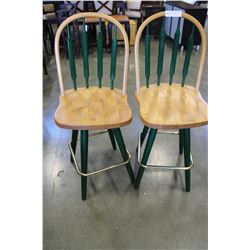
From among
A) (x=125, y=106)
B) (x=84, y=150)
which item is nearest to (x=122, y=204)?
(x=84, y=150)

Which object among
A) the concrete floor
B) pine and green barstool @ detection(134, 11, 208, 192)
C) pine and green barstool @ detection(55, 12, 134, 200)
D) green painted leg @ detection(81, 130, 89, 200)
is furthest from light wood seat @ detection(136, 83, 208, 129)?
the concrete floor

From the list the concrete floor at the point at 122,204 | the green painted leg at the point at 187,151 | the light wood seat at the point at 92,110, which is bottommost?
the concrete floor at the point at 122,204

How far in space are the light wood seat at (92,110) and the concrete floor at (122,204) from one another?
55 centimetres

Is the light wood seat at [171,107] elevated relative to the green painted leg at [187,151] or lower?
elevated

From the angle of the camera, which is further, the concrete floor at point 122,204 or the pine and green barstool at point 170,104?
the concrete floor at point 122,204

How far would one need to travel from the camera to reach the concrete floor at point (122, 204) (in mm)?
1154

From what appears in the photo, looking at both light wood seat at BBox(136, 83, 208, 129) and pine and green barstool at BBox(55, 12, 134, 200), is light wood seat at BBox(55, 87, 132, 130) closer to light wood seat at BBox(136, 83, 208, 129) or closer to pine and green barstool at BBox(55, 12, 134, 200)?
pine and green barstool at BBox(55, 12, 134, 200)

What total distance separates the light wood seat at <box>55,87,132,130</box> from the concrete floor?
0.55 metres

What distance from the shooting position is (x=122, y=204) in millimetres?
1326

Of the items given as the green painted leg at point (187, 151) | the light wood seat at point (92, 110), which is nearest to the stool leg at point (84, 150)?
the light wood seat at point (92, 110)

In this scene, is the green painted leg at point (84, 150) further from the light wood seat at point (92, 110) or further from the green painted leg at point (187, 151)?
the green painted leg at point (187, 151)

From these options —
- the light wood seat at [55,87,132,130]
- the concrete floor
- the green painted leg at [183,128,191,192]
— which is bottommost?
the concrete floor

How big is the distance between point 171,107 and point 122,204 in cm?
64

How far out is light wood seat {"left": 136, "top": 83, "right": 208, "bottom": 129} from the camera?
3.43 feet
